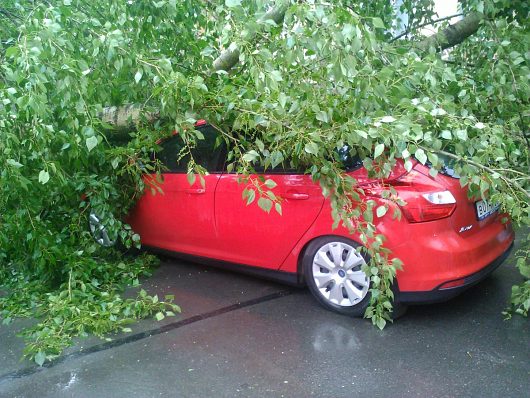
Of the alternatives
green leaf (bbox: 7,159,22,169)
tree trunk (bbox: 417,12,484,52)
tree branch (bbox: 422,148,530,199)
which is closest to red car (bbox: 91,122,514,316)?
tree branch (bbox: 422,148,530,199)

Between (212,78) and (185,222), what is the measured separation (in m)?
1.38

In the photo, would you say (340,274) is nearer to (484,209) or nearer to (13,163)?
(484,209)

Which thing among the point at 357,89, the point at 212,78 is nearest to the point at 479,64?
the point at 357,89

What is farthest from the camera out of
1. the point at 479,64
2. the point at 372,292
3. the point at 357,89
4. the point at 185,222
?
the point at 185,222

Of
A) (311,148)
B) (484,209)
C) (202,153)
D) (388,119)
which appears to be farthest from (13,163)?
(484,209)

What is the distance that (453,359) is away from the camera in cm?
305

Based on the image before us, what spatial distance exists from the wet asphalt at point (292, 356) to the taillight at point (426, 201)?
2.66ft

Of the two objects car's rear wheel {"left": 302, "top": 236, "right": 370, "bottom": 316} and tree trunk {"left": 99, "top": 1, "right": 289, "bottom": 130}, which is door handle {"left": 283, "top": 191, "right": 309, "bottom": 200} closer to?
car's rear wheel {"left": 302, "top": 236, "right": 370, "bottom": 316}

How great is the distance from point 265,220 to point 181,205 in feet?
3.16

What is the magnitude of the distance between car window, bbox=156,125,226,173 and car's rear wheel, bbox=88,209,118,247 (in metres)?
0.76

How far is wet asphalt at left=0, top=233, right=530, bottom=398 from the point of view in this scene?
285 centimetres

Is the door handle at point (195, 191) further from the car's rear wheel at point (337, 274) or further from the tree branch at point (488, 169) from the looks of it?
the tree branch at point (488, 169)

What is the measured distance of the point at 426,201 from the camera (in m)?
3.23

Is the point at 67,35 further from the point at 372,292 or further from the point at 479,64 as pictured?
the point at 479,64
